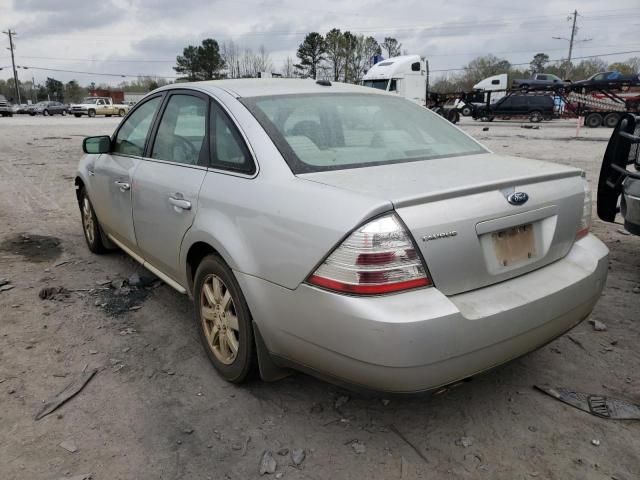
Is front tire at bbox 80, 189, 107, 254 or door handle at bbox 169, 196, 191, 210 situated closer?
door handle at bbox 169, 196, 191, 210

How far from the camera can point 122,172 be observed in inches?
152

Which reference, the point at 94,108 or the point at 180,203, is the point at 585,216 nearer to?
the point at 180,203

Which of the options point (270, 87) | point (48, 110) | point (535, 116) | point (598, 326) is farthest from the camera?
point (48, 110)

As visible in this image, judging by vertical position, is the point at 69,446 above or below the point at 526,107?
below

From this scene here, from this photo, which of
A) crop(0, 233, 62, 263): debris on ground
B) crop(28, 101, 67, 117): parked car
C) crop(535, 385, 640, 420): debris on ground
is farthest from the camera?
crop(28, 101, 67, 117): parked car

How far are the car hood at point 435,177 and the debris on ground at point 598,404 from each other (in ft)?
3.83

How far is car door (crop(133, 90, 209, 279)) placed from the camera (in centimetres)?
296

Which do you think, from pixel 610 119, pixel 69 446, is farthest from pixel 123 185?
pixel 610 119

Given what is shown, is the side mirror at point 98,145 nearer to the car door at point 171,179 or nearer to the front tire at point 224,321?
the car door at point 171,179

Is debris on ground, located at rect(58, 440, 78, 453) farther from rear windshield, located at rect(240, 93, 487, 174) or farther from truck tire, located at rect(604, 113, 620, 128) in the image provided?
truck tire, located at rect(604, 113, 620, 128)

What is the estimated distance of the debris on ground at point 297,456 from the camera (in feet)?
7.48

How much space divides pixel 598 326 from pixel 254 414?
2.42 meters

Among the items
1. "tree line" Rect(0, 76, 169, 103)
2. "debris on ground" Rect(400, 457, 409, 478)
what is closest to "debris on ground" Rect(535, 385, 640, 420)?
"debris on ground" Rect(400, 457, 409, 478)

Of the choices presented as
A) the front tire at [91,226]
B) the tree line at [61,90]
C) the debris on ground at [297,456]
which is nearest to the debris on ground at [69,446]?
the debris on ground at [297,456]
